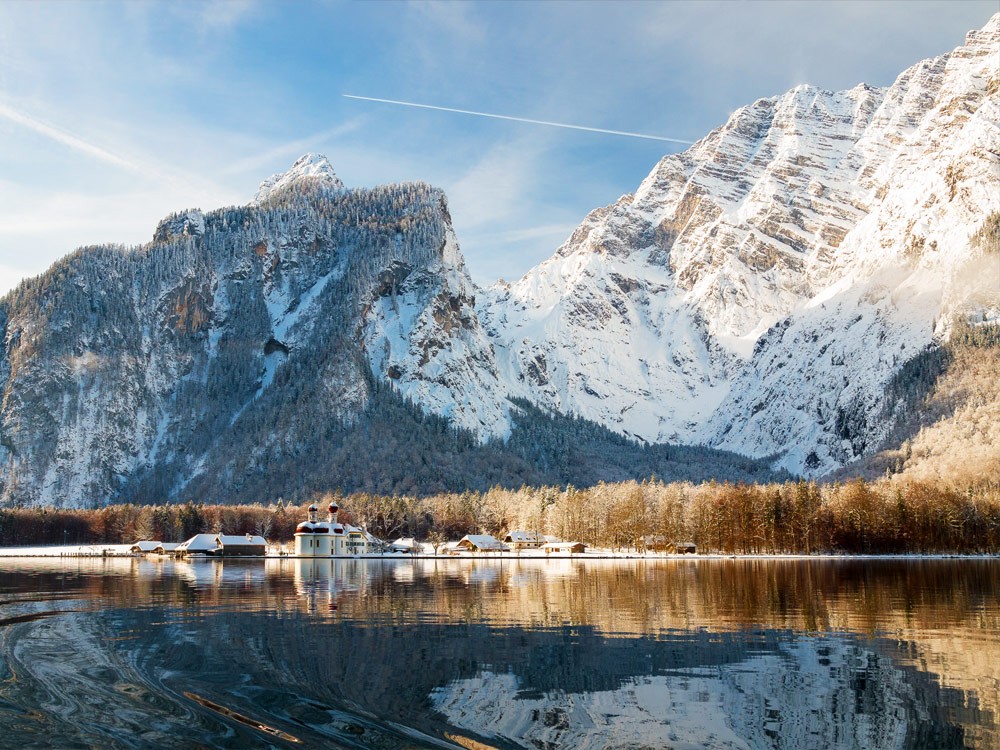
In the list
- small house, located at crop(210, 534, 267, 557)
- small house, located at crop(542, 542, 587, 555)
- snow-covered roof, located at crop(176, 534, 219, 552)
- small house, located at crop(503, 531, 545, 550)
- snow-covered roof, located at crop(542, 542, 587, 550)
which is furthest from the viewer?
small house, located at crop(503, 531, 545, 550)

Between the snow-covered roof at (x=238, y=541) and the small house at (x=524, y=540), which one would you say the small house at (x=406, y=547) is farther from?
the snow-covered roof at (x=238, y=541)

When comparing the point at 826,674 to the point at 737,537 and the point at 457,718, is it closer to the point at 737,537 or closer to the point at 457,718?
the point at 457,718

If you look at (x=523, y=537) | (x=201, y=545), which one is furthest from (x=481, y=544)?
(x=201, y=545)

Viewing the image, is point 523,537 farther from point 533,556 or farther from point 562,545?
point 533,556

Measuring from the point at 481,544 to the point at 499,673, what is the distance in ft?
506

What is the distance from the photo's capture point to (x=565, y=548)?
6826 inches

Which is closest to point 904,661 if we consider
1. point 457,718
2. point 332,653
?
point 457,718

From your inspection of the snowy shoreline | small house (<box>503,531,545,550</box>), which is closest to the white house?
the snowy shoreline

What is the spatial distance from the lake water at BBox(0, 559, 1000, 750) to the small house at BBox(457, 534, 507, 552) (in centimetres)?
12408

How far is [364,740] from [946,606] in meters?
45.4

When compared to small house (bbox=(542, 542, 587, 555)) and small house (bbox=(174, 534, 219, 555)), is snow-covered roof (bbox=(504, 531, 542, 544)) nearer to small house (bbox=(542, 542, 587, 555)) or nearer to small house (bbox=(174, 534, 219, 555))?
small house (bbox=(542, 542, 587, 555))

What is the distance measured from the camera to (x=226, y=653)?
3459cm

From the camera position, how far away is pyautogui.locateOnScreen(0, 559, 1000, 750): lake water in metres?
23.2

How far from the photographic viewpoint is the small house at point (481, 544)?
18250 cm
